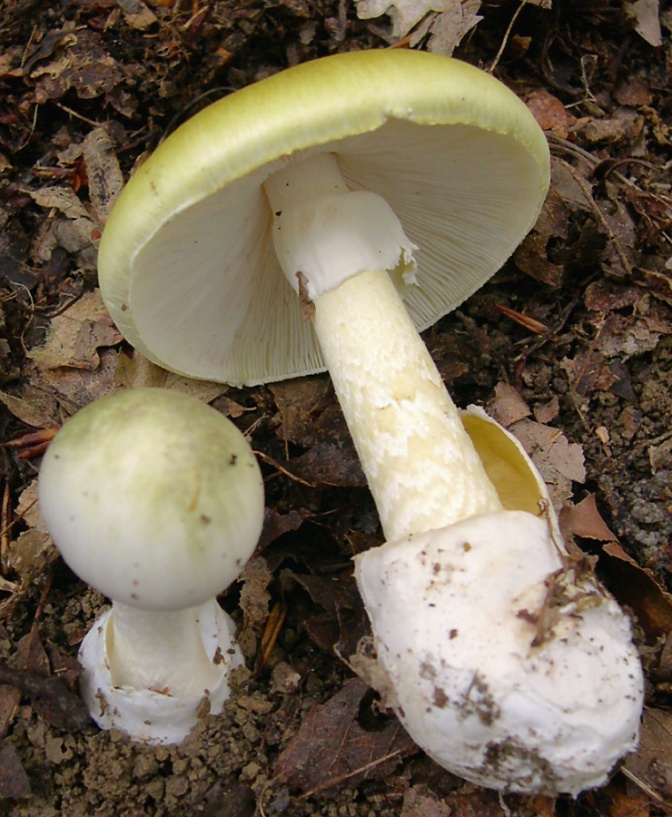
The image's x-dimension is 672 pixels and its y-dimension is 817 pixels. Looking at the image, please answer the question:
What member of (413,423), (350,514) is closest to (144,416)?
(413,423)

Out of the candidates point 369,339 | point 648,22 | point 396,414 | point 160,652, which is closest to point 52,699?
point 160,652

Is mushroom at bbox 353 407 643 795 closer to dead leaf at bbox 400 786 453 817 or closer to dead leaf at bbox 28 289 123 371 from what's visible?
dead leaf at bbox 400 786 453 817

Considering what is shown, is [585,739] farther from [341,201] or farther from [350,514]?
[341,201]

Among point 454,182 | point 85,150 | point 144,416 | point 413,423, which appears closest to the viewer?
point 144,416

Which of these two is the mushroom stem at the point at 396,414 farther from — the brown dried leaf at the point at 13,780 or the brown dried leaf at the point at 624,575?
the brown dried leaf at the point at 13,780

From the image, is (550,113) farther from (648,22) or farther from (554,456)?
(554,456)

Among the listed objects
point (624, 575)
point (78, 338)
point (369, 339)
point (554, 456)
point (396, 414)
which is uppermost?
point (369, 339)
